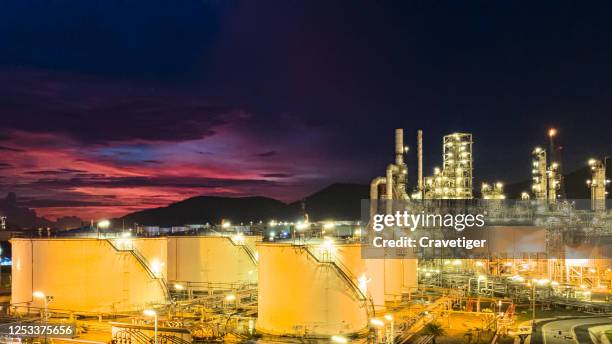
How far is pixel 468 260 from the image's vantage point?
56.6m

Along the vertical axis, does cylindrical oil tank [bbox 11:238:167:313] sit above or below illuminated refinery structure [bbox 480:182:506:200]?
below

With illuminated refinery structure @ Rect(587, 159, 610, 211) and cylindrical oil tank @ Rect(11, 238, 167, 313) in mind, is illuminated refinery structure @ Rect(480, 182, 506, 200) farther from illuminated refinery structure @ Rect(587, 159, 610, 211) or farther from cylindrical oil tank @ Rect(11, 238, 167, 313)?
cylindrical oil tank @ Rect(11, 238, 167, 313)

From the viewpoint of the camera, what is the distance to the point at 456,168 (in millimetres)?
59781

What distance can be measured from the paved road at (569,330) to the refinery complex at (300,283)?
91 cm

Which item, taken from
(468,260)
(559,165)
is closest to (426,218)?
(468,260)

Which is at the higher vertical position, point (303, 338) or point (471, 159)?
point (471, 159)

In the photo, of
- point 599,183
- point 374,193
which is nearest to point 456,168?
point 599,183

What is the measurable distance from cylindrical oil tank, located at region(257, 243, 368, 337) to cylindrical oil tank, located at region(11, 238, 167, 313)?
9.57 meters

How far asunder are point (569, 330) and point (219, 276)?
24.0 meters

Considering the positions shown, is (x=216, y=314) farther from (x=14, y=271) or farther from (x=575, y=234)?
(x=575, y=234)

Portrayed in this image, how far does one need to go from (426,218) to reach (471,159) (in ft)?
34.6

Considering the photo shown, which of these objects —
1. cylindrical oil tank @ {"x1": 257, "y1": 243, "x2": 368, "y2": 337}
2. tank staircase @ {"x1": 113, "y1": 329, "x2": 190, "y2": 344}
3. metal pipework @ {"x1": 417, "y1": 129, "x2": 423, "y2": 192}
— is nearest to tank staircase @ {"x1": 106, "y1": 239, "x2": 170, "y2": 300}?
cylindrical oil tank @ {"x1": 257, "y1": 243, "x2": 368, "y2": 337}

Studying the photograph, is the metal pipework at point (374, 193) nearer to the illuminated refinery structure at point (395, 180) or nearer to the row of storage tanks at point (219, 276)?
the illuminated refinery structure at point (395, 180)

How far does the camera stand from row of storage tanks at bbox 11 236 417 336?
27406mm
